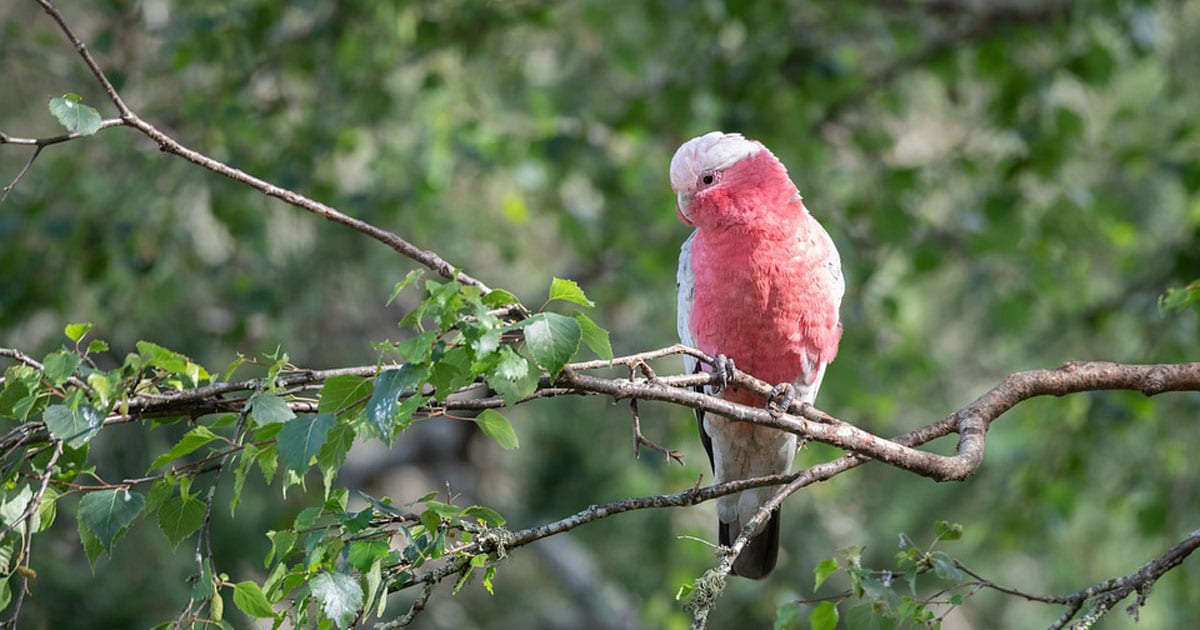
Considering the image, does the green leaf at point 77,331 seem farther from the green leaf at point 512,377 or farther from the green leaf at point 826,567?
the green leaf at point 826,567

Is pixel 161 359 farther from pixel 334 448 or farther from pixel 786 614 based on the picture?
pixel 786 614

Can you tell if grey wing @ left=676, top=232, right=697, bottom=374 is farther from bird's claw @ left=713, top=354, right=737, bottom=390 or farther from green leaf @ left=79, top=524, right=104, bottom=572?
green leaf @ left=79, top=524, right=104, bottom=572

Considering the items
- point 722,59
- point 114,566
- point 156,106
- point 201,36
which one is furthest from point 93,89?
point 722,59

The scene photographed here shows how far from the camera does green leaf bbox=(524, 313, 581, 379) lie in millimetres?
1825

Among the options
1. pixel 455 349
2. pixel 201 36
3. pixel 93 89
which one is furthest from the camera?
pixel 93 89

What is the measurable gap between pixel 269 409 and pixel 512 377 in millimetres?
404

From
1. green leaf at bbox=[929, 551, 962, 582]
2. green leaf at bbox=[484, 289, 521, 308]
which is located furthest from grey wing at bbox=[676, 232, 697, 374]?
green leaf at bbox=[484, 289, 521, 308]

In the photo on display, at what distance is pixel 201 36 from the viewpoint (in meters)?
5.18

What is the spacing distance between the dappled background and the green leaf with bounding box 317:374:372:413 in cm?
348

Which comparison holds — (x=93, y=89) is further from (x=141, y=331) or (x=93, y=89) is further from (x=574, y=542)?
→ (x=574, y=542)

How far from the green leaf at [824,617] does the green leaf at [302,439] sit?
1091 millimetres

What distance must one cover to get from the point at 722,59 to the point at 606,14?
670 millimetres

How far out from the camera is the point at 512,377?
1.85m

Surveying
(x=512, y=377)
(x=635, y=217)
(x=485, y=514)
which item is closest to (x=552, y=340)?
(x=512, y=377)
